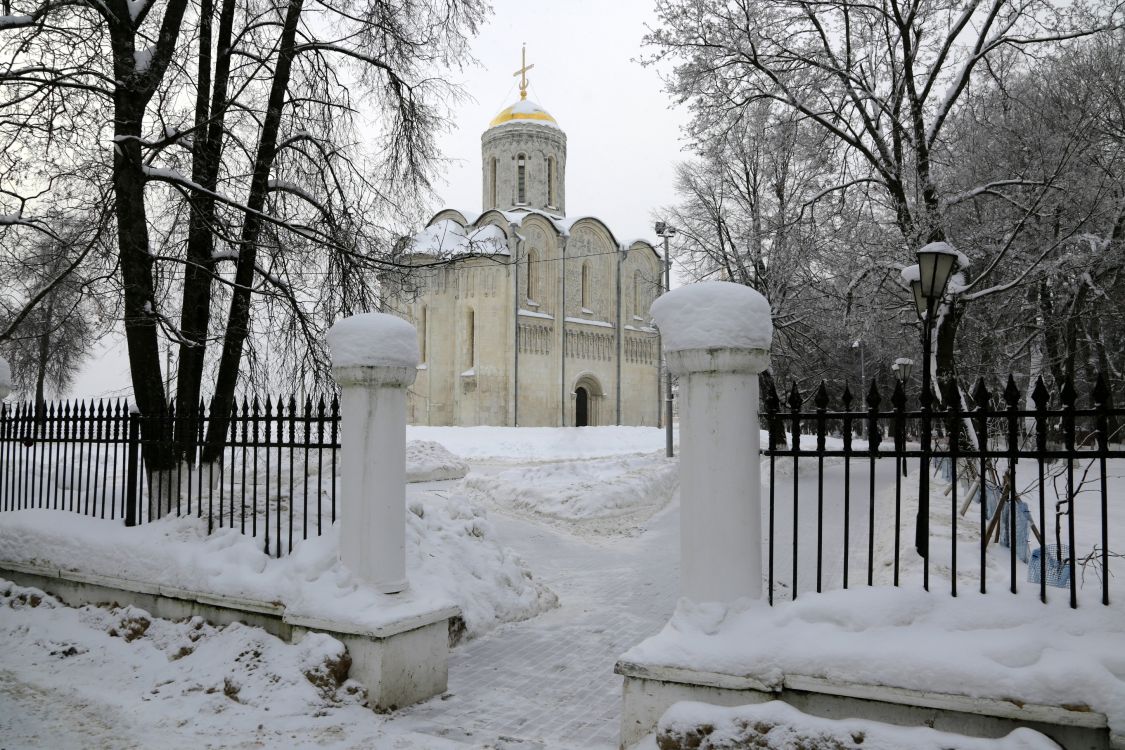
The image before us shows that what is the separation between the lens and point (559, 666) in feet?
19.4

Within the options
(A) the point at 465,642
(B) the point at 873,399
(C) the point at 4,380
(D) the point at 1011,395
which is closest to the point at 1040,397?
(D) the point at 1011,395

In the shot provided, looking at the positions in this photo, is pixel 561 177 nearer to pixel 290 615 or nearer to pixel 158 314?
pixel 158 314

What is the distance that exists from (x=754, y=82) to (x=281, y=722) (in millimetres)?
13287

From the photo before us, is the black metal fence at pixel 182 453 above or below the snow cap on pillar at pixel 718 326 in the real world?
below

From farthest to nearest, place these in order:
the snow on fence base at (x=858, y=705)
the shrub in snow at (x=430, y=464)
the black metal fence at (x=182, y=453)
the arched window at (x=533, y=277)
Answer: the arched window at (x=533, y=277) < the shrub in snow at (x=430, y=464) < the black metal fence at (x=182, y=453) < the snow on fence base at (x=858, y=705)

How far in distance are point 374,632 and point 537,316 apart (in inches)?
1285

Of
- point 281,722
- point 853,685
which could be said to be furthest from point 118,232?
point 853,685

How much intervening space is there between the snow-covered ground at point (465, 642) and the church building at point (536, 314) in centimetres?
2600

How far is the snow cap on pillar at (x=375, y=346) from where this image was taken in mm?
5414

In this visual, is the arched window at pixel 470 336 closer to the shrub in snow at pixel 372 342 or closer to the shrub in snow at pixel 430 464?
the shrub in snow at pixel 430 464

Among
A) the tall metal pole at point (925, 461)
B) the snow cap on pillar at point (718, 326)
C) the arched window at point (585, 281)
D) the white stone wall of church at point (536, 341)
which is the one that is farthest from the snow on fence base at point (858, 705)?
the arched window at point (585, 281)

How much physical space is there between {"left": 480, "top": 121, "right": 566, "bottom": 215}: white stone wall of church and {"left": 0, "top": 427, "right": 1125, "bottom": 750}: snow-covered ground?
3277 cm

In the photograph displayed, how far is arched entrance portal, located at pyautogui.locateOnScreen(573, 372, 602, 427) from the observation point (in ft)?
133

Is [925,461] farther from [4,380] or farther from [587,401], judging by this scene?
[587,401]
